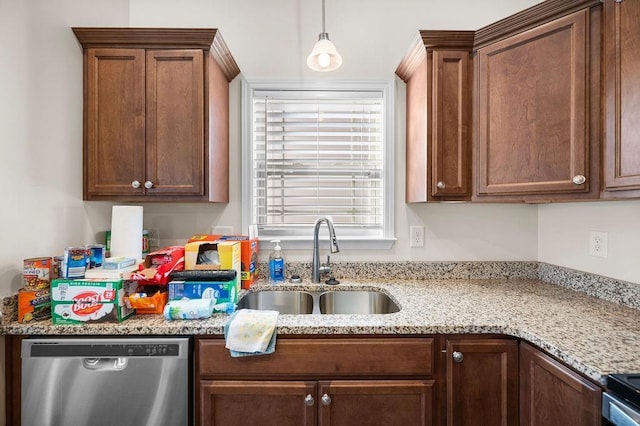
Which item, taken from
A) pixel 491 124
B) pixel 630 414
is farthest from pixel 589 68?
pixel 630 414

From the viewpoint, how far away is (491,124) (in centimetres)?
152

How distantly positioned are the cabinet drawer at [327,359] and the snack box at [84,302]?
0.38 metres

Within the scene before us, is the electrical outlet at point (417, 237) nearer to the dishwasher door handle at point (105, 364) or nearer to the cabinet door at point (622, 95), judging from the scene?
the cabinet door at point (622, 95)

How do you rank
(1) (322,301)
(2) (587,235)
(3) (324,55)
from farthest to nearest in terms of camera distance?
(1) (322,301), (2) (587,235), (3) (324,55)

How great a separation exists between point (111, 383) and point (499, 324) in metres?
1.48

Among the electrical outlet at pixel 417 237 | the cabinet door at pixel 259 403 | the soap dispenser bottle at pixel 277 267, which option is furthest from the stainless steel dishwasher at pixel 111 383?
the electrical outlet at pixel 417 237

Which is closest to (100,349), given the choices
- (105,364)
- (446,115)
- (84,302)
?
(105,364)

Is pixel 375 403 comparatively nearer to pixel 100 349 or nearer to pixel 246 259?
pixel 246 259

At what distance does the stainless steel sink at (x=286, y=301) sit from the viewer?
69.1 inches

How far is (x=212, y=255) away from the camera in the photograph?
5.21ft

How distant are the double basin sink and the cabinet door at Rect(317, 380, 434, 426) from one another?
56 centimetres

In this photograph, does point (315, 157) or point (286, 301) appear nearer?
point (286, 301)

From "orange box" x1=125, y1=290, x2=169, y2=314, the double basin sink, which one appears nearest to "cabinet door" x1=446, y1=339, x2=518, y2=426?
the double basin sink

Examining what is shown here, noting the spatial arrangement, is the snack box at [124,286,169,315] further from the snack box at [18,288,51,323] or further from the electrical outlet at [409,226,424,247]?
the electrical outlet at [409,226,424,247]
